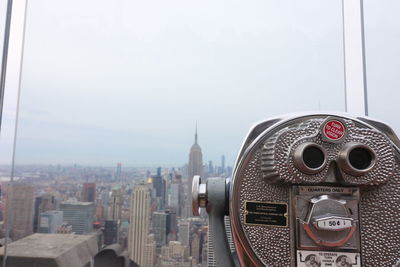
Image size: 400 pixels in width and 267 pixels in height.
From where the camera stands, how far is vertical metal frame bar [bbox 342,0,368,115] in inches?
41.5

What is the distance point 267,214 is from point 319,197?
93mm

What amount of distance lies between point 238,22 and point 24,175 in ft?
3.70

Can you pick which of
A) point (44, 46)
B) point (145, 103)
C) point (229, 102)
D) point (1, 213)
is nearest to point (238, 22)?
point (229, 102)

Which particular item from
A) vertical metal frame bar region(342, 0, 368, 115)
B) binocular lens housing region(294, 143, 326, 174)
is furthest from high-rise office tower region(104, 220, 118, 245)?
vertical metal frame bar region(342, 0, 368, 115)

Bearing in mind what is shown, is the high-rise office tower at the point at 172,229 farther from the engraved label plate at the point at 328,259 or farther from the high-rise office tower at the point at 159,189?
the engraved label plate at the point at 328,259

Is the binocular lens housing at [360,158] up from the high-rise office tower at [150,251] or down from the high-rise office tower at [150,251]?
up

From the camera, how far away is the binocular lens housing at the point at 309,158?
0.42 m

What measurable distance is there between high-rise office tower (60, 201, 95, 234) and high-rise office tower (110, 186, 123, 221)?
0.08 metres

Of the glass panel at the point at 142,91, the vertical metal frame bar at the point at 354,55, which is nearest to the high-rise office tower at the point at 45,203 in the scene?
the glass panel at the point at 142,91

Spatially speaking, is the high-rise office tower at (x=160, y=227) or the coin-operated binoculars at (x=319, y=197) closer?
the coin-operated binoculars at (x=319, y=197)

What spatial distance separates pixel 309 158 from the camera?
43 centimetres

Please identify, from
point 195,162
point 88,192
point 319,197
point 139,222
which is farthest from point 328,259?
point 88,192

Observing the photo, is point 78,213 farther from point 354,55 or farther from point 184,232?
point 354,55

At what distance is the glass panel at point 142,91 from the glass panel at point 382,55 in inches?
4.6
